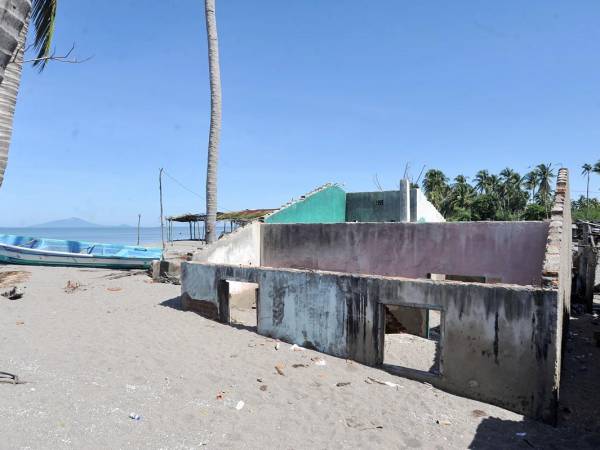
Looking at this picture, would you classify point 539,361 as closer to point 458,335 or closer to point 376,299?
point 458,335

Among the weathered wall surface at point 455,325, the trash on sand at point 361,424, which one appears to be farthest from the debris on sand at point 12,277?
the trash on sand at point 361,424

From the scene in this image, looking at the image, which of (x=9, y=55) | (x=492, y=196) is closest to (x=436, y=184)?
(x=492, y=196)

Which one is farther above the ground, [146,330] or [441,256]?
[441,256]

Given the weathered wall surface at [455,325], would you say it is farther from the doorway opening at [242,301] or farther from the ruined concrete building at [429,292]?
the doorway opening at [242,301]

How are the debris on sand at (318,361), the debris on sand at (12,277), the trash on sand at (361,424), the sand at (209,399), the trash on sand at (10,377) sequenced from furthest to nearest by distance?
1. the debris on sand at (12,277)
2. the debris on sand at (318,361)
3. the trash on sand at (10,377)
4. the trash on sand at (361,424)
5. the sand at (209,399)

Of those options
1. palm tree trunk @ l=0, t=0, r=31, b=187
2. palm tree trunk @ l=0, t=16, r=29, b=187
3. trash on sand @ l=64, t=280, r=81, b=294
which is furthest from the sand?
trash on sand @ l=64, t=280, r=81, b=294

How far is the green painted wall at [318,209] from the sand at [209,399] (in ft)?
25.3

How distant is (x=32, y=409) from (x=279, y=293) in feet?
17.5

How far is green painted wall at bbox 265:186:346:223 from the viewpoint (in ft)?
59.1

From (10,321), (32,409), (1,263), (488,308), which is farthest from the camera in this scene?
(1,263)

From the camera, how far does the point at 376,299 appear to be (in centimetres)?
854

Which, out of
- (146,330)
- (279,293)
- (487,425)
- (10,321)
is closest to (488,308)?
(487,425)

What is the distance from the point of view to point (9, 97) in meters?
5.64

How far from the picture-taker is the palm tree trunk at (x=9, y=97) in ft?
15.0
